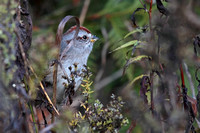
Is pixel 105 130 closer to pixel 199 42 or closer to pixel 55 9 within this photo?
pixel 199 42

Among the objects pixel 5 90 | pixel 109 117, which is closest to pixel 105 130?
pixel 109 117

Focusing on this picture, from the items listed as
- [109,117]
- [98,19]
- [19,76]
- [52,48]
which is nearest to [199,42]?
[109,117]

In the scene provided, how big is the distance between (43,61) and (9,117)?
1.02ft

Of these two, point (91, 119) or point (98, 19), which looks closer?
point (91, 119)

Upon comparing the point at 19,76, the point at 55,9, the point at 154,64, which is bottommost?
the point at 154,64

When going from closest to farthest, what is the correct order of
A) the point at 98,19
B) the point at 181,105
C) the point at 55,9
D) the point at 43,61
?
1. the point at 43,61
2. the point at 181,105
3. the point at 98,19
4. the point at 55,9

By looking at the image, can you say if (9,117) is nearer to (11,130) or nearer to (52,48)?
(11,130)

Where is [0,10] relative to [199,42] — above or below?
above

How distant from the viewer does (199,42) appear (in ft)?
5.81

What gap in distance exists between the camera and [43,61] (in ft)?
5.20

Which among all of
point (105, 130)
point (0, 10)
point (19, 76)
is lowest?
point (105, 130)

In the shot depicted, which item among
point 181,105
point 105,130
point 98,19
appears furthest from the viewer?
point 98,19

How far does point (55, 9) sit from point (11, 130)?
4134mm

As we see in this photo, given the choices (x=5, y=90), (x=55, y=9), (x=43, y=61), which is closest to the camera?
(x=5, y=90)
